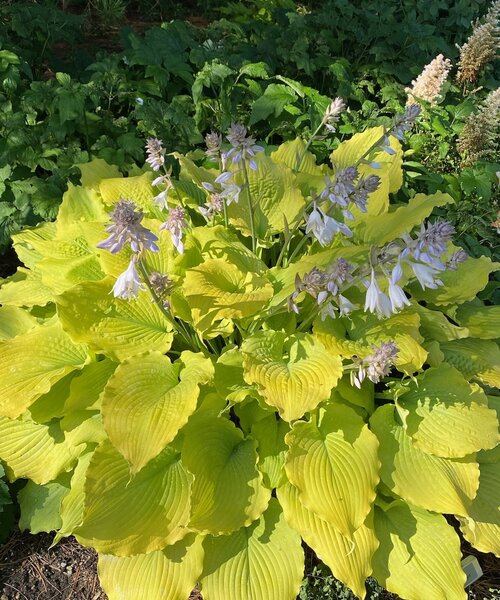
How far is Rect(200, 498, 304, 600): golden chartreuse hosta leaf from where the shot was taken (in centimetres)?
219

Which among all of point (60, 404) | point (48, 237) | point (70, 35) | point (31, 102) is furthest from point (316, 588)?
point (70, 35)

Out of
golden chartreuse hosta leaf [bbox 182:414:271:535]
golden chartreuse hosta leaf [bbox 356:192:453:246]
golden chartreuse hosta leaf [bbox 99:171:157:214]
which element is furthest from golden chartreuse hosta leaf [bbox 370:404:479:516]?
golden chartreuse hosta leaf [bbox 99:171:157:214]

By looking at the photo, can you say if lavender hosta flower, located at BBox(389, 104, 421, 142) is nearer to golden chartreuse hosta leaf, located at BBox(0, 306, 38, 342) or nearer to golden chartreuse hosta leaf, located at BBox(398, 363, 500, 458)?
golden chartreuse hosta leaf, located at BBox(398, 363, 500, 458)

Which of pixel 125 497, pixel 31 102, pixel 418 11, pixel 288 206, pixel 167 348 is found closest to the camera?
pixel 125 497

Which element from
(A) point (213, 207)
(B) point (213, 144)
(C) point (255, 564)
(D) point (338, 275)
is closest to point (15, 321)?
(A) point (213, 207)

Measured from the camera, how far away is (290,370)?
231 cm

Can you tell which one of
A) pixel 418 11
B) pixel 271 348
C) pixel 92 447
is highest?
pixel 418 11

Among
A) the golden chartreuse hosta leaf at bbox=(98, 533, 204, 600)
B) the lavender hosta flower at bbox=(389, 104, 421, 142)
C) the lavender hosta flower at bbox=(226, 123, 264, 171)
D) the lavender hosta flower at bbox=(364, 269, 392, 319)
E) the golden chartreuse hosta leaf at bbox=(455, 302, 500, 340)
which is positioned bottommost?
the golden chartreuse hosta leaf at bbox=(98, 533, 204, 600)

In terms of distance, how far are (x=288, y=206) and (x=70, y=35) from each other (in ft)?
8.65

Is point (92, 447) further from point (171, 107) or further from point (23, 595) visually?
point (171, 107)

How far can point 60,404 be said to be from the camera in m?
2.49

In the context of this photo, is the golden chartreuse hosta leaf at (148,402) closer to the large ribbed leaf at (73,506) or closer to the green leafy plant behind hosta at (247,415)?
the green leafy plant behind hosta at (247,415)

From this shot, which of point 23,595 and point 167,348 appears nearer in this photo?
point 167,348

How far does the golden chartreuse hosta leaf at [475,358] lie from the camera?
2.66 metres
